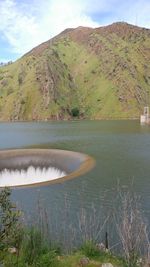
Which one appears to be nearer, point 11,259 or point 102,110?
point 11,259

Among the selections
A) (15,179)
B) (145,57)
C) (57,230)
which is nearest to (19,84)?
(145,57)

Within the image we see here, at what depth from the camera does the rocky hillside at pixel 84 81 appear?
152 meters

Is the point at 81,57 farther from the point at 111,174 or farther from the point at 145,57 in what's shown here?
the point at 111,174

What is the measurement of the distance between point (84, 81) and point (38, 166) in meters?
136

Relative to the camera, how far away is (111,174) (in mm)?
32250

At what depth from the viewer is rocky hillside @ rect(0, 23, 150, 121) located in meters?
152

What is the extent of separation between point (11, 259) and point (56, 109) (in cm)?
14163

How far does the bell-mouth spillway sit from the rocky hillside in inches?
4225

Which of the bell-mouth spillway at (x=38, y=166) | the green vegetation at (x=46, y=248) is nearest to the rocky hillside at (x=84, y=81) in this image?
the bell-mouth spillway at (x=38, y=166)

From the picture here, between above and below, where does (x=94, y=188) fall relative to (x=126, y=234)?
below

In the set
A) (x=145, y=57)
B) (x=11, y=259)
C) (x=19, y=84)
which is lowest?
(x=11, y=259)

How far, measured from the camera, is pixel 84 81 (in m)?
171

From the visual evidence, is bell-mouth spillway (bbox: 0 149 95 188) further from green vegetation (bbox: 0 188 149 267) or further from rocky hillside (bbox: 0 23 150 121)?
rocky hillside (bbox: 0 23 150 121)

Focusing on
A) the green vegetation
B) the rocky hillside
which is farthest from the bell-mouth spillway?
the rocky hillside
